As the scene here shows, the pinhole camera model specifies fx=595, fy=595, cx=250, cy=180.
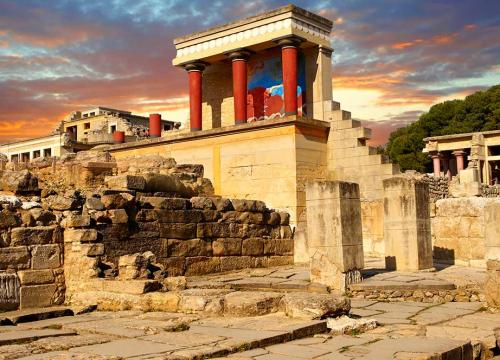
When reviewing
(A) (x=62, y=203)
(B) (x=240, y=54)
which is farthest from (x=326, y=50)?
(A) (x=62, y=203)

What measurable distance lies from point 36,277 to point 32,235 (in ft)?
2.05

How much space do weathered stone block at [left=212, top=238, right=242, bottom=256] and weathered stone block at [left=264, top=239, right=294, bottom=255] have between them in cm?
103

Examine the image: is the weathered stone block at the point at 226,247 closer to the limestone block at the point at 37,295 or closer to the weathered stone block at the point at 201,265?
the weathered stone block at the point at 201,265

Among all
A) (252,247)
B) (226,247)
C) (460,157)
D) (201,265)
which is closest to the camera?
(201,265)

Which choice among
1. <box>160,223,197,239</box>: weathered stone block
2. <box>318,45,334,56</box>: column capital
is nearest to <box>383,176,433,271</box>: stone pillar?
<box>160,223,197,239</box>: weathered stone block

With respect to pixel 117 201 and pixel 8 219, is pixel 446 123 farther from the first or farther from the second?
pixel 8 219

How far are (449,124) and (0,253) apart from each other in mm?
48169

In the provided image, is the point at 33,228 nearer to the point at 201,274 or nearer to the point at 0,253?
the point at 0,253

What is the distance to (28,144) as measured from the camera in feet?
192

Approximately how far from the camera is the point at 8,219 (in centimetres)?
855

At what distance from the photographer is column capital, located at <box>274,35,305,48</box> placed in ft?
59.8

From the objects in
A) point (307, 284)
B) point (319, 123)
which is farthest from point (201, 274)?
point (319, 123)

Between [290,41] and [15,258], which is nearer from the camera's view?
[15,258]

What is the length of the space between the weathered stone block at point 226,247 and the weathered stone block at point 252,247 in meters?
0.17
